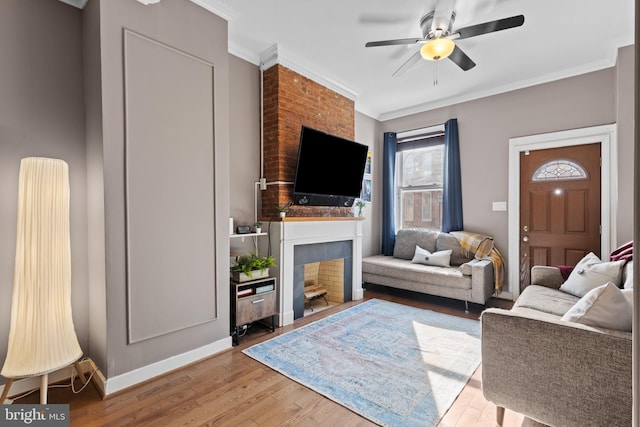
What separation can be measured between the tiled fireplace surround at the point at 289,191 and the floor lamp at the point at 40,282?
178cm

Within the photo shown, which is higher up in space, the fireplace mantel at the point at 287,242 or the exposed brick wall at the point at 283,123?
the exposed brick wall at the point at 283,123

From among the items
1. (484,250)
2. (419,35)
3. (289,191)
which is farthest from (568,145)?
(289,191)

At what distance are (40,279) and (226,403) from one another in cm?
132

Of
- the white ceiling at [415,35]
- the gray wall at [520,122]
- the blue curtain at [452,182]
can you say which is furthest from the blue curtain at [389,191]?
the white ceiling at [415,35]

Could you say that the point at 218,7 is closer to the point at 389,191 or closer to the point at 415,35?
the point at 415,35

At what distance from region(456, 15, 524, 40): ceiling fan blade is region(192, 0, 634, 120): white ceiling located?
0.28m

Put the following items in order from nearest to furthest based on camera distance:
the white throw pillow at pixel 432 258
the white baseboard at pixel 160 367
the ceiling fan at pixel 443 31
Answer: the white baseboard at pixel 160 367 < the ceiling fan at pixel 443 31 < the white throw pillow at pixel 432 258

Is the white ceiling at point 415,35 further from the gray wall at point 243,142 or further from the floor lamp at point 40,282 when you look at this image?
the floor lamp at point 40,282

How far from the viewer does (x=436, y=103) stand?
468 centimetres

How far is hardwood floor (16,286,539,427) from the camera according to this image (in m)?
1.76

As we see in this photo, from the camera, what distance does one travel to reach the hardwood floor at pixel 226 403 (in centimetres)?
176

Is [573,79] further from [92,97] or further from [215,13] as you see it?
[92,97]

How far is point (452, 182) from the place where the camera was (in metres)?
4.50

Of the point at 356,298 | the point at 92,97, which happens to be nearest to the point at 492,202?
the point at 356,298
